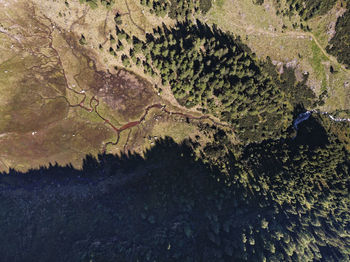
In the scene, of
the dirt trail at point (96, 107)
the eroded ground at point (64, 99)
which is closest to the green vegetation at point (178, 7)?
the eroded ground at point (64, 99)

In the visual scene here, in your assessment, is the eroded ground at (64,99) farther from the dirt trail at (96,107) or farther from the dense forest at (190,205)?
the dense forest at (190,205)

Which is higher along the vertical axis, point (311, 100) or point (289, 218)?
point (311, 100)

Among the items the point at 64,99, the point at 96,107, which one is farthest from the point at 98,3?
the point at 96,107

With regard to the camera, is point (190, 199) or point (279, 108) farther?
point (279, 108)

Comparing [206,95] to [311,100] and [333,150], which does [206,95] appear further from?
[333,150]

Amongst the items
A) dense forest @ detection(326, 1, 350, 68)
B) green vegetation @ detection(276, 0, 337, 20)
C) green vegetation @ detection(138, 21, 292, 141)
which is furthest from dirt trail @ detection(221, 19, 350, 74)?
green vegetation @ detection(276, 0, 337, 20)

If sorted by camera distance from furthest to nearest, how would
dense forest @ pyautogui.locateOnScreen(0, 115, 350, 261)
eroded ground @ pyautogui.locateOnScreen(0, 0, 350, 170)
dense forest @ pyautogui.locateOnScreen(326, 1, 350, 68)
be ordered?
dense forest @ pyautogui.locateOnScreen(326, 1, 350, 68), eroded ground @ pyautogui.locateOnScreen(0, 0, 350, 170), dense forest @ pyautogui.locateOnScreen(0, 115, 350, 261)

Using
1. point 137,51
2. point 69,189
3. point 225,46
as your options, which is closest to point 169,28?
point 137,51

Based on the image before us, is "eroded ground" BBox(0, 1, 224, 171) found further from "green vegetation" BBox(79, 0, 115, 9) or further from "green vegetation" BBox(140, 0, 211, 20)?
"green vegetation" BBox(140, 0, 211, 20)
